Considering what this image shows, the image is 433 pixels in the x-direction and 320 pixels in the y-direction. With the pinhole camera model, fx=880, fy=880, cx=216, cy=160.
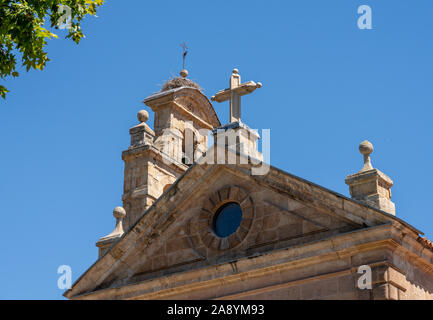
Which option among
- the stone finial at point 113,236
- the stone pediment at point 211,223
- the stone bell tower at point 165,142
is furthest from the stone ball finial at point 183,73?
the stone pediment at point 211,223

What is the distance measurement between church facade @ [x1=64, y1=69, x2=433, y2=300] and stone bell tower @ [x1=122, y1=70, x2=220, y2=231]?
10.6 feet

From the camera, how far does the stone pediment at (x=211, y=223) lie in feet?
56.3

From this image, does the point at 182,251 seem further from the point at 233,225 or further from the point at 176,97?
the point at 176,97

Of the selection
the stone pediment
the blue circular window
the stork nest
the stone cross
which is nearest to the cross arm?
the stone cross

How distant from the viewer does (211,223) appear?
18.6 meters

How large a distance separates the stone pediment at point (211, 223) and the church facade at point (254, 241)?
2cm

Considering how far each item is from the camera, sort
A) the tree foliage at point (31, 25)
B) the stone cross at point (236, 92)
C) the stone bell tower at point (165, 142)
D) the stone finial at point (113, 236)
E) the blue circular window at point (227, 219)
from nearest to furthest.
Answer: the tree foliage at point (31, 25) → the blue circular window at point (227, 219) → the stone cross at point (236, 92) → the stone finial at point (113, 236) → the stone bell tower at point (165, 142)

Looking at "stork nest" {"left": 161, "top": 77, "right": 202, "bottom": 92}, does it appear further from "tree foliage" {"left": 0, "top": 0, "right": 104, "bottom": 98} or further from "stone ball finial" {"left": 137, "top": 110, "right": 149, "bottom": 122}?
"tree foliage" {"left": 0, "top": 0, "right": 104, "bottom": 98}

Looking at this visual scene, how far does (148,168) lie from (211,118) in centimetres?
368

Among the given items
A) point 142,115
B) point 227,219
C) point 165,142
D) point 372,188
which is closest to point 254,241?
point 227,219

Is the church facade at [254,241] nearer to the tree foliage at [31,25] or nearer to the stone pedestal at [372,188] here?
the stone pedestal at [372,188]

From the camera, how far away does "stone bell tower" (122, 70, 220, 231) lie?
24453 millimetres

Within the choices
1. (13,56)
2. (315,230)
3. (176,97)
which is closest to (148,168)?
(176,97)
